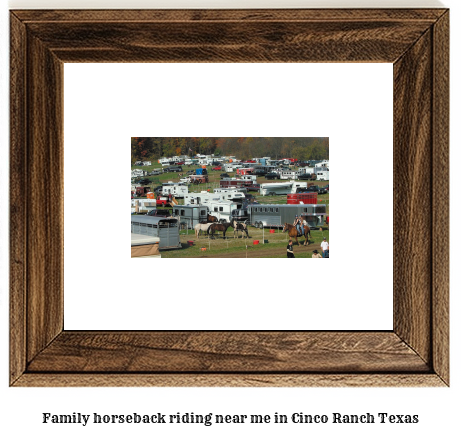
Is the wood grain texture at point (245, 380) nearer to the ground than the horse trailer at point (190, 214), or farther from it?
nearer to the ground

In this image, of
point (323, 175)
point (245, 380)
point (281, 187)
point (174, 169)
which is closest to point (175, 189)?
point (174, 169)

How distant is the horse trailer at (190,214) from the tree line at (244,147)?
0.14m

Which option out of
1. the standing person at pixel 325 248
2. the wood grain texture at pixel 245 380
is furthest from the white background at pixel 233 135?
the wood grain texture at pixel 245 380

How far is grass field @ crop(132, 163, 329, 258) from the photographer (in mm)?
1397

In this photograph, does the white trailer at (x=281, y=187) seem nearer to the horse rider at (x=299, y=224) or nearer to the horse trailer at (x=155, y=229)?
the horse rider at (x=299, y=224)

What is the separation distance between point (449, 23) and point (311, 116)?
415 mm

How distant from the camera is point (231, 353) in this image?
1.35 metres

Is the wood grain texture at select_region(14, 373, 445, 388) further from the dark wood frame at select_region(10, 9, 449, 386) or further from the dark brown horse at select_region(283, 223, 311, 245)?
the dark brown horse at select_region(283, 223, 311, 245)

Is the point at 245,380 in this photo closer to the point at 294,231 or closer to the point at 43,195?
the point at 294,231

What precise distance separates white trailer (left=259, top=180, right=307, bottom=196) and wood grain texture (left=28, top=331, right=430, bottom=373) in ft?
1.18

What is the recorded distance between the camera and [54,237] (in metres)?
1.37

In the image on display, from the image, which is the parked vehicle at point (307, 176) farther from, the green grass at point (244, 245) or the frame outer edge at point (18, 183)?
the frame outer edge at point (18, 183)

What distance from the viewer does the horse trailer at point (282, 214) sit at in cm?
140
